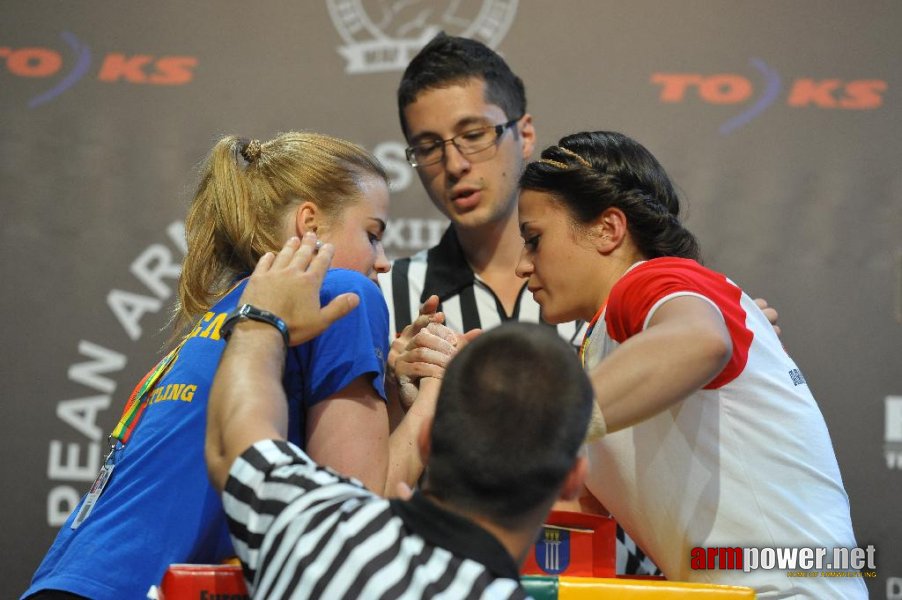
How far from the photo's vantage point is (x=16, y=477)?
10.1ft

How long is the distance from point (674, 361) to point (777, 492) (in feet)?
1.47

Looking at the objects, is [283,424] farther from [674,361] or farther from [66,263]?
[66,263]

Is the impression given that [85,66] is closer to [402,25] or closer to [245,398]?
[402,25]

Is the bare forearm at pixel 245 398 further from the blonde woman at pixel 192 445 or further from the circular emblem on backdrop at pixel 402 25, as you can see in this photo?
the circular emblem on backdrop at pixel 402 25

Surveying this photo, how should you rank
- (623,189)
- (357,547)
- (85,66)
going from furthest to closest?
(85,66)
(623,189)
(357,547)

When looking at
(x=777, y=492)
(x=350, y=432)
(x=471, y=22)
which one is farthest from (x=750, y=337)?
(x=471, y=22)

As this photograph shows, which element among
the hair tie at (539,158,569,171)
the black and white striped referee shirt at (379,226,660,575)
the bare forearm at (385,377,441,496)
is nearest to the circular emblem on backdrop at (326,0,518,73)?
the black and white striped referee shirt at (379,226,660,575)

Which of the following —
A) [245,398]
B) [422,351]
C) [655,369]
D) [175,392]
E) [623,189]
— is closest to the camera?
[245,398]

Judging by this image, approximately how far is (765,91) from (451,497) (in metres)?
2.56

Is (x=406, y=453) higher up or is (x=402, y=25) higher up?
(x=402, y=25)

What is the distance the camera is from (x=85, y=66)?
3209mm

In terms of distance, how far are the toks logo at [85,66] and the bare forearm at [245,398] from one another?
216 cm

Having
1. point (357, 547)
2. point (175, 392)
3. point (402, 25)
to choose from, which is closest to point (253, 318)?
point (175, 392)
